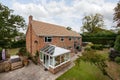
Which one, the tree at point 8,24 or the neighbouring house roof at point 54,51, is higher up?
the tree at point 8,24

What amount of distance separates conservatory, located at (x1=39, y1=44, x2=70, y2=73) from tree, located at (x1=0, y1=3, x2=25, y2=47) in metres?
20.2

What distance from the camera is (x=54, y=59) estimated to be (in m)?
14.4

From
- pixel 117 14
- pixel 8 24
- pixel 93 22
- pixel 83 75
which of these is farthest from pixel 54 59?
pixel 93 22

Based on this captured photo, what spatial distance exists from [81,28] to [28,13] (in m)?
37.2

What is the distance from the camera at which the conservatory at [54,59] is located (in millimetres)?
14558

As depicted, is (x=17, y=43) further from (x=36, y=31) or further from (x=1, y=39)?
(x=36, y=31)

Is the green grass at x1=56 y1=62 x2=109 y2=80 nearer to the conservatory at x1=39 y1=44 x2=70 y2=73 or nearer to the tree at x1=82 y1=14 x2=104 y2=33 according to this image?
the conservatory at x1=39 y1=44 x2=70 y2=73

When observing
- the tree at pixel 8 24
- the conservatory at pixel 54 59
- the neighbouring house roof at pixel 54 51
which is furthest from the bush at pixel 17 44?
the neighbouring house roof at pixel 54 51

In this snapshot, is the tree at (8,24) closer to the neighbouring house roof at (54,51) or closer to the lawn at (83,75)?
the neighbouring house roof at (54,51)

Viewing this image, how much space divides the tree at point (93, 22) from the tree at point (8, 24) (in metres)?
31.9

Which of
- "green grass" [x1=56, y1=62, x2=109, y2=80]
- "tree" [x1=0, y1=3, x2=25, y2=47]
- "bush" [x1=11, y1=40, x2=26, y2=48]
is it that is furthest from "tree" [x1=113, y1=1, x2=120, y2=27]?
"bush" [x1=11, y1=40, x2=26, y2=48]

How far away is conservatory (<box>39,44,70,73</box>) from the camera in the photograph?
→ 14.6 m

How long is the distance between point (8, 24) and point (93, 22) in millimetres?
38808

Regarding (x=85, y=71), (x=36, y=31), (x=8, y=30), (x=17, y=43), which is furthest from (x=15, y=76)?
(x=17, y=43)
